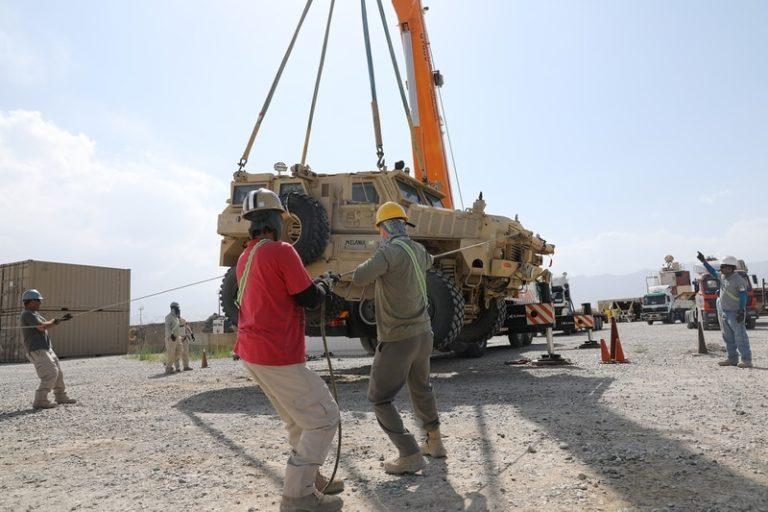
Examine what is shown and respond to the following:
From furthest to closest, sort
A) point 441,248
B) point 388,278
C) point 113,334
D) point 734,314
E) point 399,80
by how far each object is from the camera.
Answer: point 113,334 < point 399,80 < point 441,248 < point 734,314 < point 388,278

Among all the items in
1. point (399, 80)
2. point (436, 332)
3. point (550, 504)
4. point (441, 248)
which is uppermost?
point (399, 80)

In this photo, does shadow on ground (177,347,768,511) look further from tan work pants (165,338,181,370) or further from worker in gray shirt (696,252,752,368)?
tan work pants (165,338,181,370)

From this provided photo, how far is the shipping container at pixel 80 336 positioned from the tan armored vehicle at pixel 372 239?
15.5 metres

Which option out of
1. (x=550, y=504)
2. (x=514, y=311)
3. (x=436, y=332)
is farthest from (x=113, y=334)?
(x=550, y=504)

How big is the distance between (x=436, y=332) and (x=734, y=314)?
14.7 feet

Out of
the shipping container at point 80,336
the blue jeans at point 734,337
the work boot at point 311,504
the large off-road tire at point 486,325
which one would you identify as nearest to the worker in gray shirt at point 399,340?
the work boot at point 311,504

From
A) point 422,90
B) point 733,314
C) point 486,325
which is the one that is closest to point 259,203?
point 486,325

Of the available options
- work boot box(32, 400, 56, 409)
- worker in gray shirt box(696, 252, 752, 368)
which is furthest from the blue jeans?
work boot box(32, 400, 56, 409)

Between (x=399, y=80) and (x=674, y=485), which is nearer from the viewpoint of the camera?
(x=674, y=485)

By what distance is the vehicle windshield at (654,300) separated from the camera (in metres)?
27.9

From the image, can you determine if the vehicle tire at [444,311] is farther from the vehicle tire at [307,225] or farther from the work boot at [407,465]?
the work boot at [407,465]

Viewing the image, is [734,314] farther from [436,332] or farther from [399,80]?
[399,80]

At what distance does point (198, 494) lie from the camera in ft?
10.9

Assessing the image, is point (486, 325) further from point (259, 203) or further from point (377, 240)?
point (259, 203)
